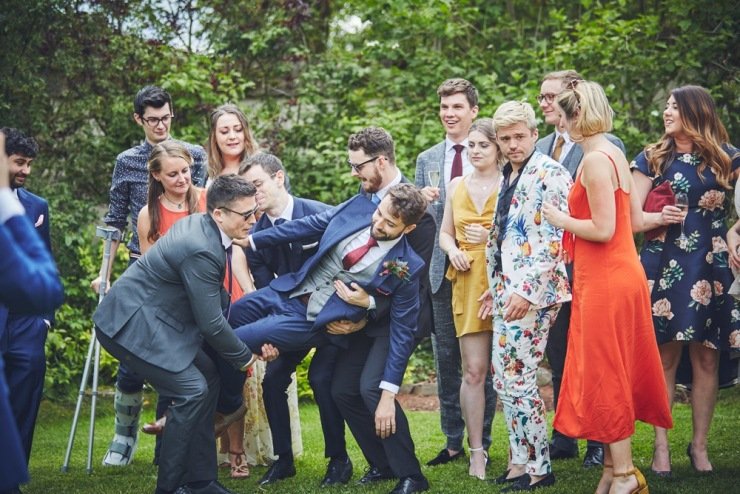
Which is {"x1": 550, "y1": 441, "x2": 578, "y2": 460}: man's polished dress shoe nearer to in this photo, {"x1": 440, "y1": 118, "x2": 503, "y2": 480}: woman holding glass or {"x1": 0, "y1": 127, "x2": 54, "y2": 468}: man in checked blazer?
{"x1": 440, "y1": 118, "x2": 503, "y2": 480}: woman holding glass

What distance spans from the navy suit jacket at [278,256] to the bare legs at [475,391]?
1092 millimetres

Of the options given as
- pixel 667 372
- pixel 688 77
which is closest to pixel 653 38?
pixel 688 77

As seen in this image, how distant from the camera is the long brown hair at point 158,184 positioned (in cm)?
601

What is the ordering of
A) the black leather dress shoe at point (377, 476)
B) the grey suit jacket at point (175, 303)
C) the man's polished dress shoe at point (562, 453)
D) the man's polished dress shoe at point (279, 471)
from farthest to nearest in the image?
the man's polished dress shoe at point (562, 453) → the man's polished dress shoe at point (279, 471) → the black leather dress shoe at point (377, 476) → the grey suit jacket at point (175, 303)

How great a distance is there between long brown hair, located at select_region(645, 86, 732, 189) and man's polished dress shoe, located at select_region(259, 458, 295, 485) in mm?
2779

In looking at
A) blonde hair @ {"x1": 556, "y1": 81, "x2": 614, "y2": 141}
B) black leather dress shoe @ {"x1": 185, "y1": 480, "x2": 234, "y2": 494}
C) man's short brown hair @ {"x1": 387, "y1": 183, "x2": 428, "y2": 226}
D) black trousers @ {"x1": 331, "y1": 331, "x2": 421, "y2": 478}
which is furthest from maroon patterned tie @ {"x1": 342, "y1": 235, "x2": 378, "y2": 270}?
black leather dress shoe @ {"x1": 185, "y1": 480, "x2": 234, "y2": 494}

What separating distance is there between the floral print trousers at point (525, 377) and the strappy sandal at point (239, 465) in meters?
1.79

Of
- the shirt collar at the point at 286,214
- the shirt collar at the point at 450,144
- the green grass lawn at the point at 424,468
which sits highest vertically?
the shirt collar at the point at 450,144

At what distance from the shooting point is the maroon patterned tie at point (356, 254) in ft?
17.2

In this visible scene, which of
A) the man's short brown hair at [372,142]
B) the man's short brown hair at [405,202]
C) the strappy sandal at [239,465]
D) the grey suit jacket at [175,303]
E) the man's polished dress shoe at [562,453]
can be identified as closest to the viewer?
the grey suit jacket at [175,303]

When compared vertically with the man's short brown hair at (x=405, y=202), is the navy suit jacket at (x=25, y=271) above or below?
below

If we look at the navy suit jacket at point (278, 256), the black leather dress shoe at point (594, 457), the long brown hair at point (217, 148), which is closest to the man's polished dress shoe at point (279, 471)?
the navy suit jacket at point (278, 256)

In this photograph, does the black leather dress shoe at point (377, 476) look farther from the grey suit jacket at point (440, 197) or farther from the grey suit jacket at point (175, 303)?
the grey suit jacket at point (440, 197)

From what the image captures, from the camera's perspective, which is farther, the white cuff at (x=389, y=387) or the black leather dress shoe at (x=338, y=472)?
the black leather dress shoe at (x=338, y=472)
